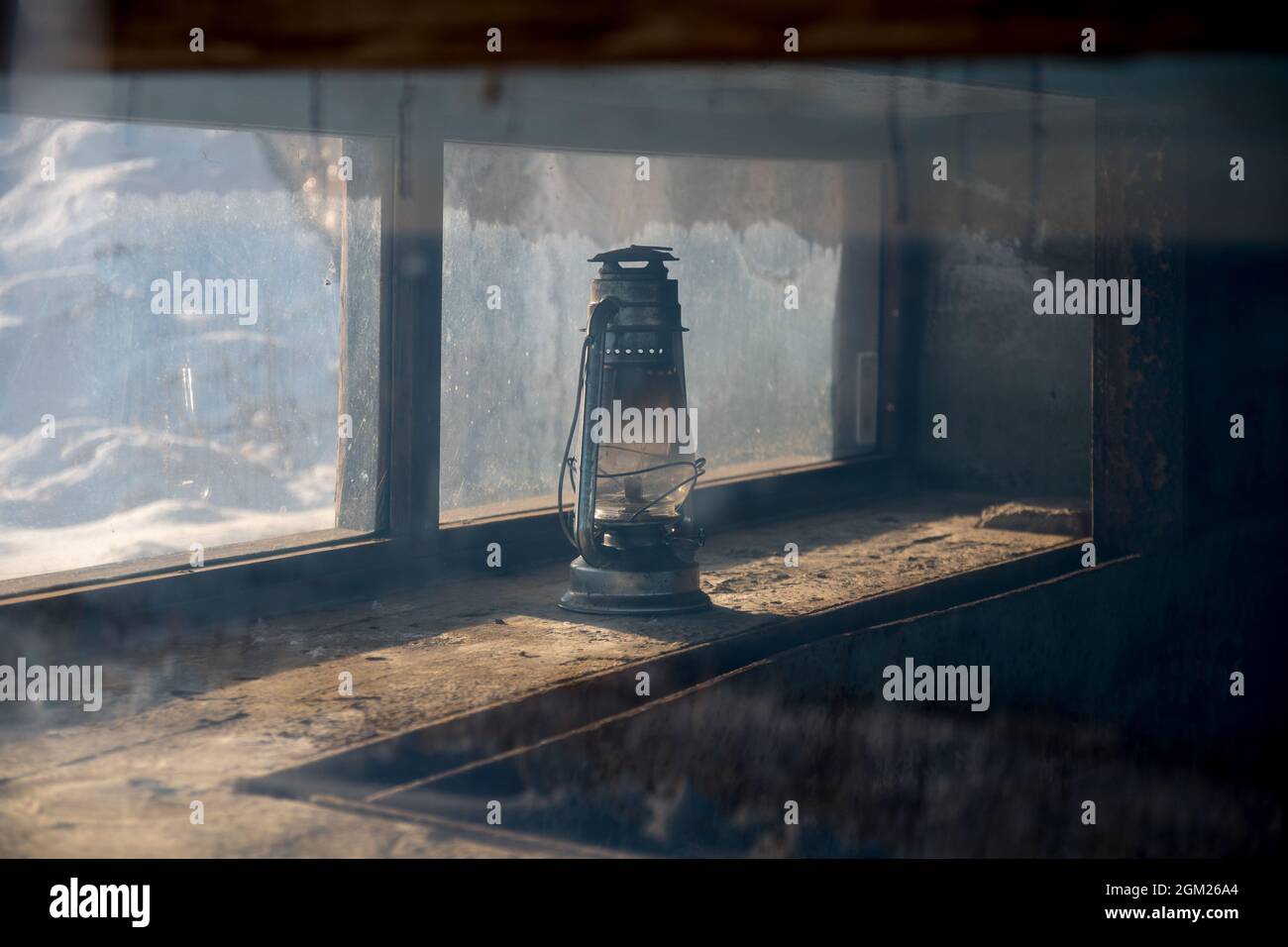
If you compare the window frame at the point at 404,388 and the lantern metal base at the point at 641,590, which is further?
the lantern metal base at the point at 641,590

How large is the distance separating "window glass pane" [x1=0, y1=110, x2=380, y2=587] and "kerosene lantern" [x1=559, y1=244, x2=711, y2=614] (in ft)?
2.31

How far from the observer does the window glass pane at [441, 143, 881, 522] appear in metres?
4.35

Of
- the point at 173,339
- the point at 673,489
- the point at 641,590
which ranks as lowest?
the point at 641,590

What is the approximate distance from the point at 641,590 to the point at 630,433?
0.42 metres

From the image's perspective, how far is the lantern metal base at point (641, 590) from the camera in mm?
3717

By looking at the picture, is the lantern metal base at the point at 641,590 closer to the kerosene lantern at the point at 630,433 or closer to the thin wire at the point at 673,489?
the kerosene lantern at the point at 630,433

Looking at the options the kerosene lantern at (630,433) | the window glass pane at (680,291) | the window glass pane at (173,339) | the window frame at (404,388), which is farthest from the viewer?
the window glass pane at (680,291)

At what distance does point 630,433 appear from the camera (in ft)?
12.4

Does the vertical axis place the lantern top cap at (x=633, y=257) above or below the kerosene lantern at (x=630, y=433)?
above

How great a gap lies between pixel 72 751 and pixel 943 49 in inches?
105

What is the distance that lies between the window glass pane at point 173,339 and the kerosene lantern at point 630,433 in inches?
27.8

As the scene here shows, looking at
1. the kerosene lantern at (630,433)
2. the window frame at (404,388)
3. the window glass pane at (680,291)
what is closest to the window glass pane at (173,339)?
the window frame at (404,388)

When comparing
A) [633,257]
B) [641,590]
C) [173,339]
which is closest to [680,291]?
[633,257]

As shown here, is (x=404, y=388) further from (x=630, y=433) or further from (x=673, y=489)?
(x=673, y=489)
